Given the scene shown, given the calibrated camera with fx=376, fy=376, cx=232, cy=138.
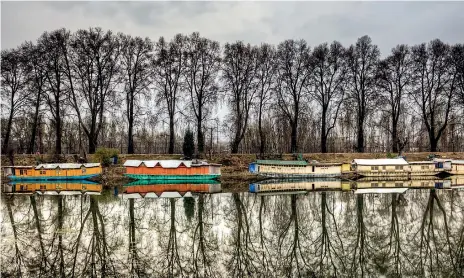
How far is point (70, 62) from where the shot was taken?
154ft

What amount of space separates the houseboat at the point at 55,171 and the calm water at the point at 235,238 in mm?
16764

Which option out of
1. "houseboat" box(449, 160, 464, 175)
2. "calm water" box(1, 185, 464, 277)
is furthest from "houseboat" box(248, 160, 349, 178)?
"calm water" box(1, 185, 464, 277)

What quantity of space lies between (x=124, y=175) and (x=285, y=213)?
83.8 ft

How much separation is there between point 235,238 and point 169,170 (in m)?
26.8

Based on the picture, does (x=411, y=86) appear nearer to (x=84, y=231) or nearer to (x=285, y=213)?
(x=285, y=213)

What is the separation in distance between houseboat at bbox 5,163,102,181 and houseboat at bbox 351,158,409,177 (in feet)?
98.1

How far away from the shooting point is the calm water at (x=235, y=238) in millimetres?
11727

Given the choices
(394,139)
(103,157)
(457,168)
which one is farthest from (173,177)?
(457,168)

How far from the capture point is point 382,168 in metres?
43.7

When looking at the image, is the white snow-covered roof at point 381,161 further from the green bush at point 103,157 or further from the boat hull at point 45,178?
the boat hull at point 45,178

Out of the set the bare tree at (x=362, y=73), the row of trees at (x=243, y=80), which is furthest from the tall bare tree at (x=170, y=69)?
→ the bare tree at (x=362, y=73)

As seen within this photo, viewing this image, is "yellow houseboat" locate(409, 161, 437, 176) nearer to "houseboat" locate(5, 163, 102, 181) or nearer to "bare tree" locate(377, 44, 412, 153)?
"bare tree" locate(377, 44, 412, 153)

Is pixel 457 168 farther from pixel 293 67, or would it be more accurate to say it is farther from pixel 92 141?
pixel 92 141

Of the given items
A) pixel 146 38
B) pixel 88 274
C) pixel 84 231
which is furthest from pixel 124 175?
pixel 88 274
